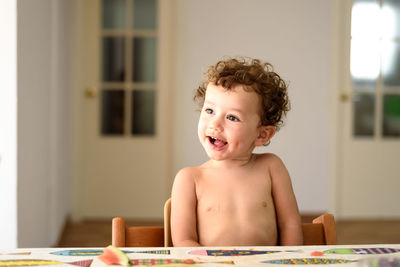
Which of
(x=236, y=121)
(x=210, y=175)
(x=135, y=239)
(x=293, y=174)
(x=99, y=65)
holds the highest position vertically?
(x=99, y=65)

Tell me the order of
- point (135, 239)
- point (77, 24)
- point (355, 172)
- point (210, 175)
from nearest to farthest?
point (135, 239), point (210, 175), point (77, 24), point (355, 172)

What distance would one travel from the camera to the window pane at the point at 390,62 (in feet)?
13.9

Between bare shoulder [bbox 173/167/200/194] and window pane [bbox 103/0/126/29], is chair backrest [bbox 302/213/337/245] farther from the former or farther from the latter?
window pane [bbox 103/0/126/29]

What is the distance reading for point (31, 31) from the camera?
2.35 meters

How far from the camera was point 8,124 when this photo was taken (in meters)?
2.06

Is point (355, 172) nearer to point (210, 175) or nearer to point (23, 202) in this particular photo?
point (23, 202)

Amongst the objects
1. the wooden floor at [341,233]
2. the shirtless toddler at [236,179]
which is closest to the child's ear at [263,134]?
the shirtless toddler at [236,179]

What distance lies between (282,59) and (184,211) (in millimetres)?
3167

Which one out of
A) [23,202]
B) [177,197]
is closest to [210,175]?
[177,197]

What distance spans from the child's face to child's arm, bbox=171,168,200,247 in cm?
9

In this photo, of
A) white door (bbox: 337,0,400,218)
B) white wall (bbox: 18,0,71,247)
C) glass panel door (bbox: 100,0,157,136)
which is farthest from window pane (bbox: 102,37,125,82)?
white door (bbox: 337,0,400,218)

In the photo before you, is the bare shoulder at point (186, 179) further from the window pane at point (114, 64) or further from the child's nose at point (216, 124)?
the window pane at point (114, 64)

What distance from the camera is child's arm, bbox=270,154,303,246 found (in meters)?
1.24

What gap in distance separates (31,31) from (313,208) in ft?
8.98
